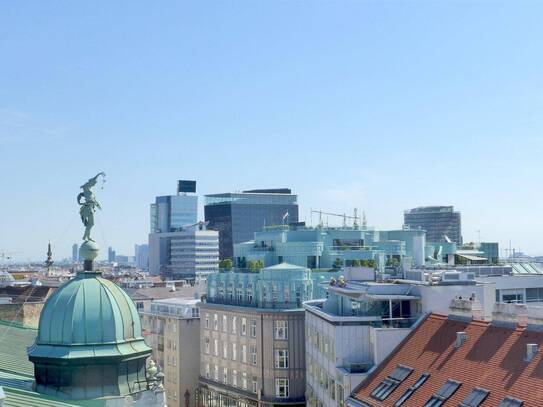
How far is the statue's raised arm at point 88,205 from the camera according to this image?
29.6 meters

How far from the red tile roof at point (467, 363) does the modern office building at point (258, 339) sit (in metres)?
30.2

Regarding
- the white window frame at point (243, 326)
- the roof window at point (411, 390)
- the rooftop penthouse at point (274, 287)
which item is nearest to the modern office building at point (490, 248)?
the rooftop penthouse at point (274, 287)

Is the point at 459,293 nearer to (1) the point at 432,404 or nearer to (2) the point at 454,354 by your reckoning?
(2) the point at 454,354

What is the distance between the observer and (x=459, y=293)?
176 ft

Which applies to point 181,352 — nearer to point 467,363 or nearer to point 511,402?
point 467,363

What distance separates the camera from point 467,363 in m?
42.7

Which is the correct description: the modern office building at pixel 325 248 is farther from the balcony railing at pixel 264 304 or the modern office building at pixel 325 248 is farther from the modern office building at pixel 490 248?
the modern office building at pixel 490 248

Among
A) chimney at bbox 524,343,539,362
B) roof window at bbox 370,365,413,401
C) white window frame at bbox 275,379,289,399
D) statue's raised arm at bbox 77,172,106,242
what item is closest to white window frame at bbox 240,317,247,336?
white window frame at bbox 275,379,289,399

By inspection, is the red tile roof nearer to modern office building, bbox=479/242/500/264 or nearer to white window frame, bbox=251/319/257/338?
white window frame, bbox=251/319/257/338

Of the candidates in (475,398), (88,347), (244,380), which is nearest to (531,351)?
(475,398)

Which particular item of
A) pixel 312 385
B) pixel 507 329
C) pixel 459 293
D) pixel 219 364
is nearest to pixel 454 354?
pixel 507 329

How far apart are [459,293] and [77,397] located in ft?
110

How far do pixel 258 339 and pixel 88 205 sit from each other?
55.3m

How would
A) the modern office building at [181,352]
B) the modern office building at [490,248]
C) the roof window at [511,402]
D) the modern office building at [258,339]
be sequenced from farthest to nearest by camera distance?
the modern office building at [490,248] → the modern office building at [181,352] → the modern office building at [258,339] → the roof window at [511,402]
